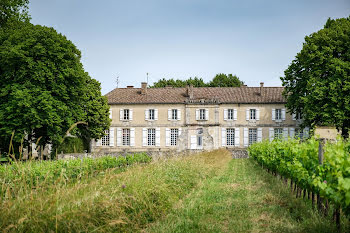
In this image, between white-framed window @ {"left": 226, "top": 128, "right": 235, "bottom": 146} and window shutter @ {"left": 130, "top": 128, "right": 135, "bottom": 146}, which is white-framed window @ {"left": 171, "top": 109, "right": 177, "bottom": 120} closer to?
window shutter @ {"left": 130, "top": 128, "right": 135, "bottom": 146}

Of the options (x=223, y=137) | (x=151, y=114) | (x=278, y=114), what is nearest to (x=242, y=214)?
(x=223, y=137)

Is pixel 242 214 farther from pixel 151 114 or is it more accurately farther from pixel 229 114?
pixel 151 114

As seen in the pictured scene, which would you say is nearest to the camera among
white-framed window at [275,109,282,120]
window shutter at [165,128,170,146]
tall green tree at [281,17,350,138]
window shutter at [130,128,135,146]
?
tall green tree at [281,17,350,138]

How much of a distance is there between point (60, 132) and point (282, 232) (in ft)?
50.4

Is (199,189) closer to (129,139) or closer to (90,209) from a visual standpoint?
(90,209)

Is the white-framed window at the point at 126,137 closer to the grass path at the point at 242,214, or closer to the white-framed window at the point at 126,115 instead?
the white-framed window at the point at 126,115

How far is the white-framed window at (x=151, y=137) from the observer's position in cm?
3033

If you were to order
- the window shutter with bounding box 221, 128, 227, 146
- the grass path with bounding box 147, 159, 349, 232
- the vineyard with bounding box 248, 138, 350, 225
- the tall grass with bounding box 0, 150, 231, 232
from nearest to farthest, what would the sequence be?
the tall grass with bounding box 0, 150, 231, 232, the vineyard with bounding box 248, 138, 350, 225, the grass path with bounding box 147, 159, 349, 232, the window shutter with bounding box 221, 128, 227, 146

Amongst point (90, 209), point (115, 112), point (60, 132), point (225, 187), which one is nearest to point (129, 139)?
point (115, 112)

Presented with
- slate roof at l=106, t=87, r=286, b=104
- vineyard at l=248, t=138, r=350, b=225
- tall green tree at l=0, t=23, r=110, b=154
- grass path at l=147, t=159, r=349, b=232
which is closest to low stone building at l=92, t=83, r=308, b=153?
slate roof at l=106, t=87, r=286, b=104

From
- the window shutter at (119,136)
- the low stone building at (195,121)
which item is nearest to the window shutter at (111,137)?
the low stone building at (195,121)

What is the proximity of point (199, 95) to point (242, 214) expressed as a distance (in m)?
25.4

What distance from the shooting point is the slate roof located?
98.2ft

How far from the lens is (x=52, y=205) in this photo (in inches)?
141
